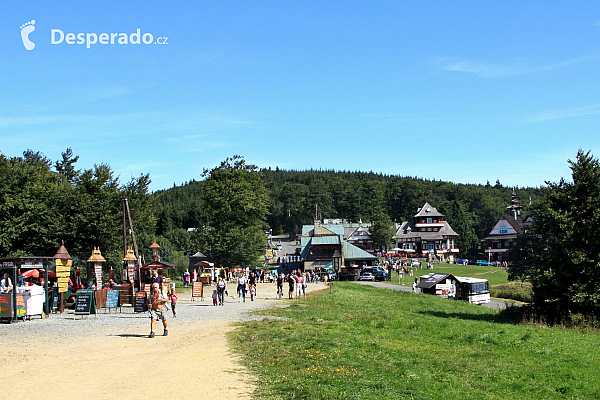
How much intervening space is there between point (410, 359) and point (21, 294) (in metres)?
15.7

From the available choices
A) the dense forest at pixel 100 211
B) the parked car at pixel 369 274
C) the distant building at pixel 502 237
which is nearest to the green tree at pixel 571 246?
the dense forest at pixel 100 211

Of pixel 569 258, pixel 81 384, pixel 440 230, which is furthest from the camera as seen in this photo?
pixel 440 230

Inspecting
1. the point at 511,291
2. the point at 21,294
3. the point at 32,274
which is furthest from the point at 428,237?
the point at 21,294

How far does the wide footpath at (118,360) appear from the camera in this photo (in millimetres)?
10570

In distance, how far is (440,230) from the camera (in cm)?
11456

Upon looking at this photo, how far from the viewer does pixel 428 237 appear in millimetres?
114750

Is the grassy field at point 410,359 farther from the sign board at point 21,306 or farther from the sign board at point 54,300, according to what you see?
the sign board at point 54,300

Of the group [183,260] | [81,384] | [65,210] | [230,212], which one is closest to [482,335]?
[81,384]

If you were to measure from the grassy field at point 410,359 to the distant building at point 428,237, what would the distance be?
9244cm

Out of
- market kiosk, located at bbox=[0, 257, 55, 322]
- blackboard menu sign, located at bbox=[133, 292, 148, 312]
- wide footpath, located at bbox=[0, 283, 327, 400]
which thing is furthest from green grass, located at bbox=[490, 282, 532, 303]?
market kiosk, located at bbox=[0, 257, 55, 322]

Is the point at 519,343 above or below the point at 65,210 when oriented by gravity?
below

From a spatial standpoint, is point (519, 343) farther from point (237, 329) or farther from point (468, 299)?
point (468, 299)

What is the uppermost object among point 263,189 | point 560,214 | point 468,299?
point 263,189

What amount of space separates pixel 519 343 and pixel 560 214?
9806mm
